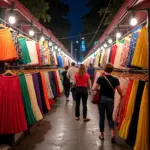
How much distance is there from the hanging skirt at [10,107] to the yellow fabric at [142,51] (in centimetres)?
238

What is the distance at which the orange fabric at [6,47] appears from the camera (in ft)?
18.2

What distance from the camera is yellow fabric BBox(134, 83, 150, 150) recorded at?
4.71 m

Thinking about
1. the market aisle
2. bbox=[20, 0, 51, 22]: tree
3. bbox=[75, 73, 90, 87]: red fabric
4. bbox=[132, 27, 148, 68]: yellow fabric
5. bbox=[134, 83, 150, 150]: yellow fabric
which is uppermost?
bbox=[20, 0, 51, 22]: tree

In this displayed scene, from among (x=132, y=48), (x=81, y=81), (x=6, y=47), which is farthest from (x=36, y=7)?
(x=132, y=48)

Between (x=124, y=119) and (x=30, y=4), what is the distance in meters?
13.8

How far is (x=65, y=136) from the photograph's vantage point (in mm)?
7078

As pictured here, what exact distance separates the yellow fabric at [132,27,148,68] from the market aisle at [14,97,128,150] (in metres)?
2.06

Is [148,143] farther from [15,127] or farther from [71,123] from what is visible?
[71,123]

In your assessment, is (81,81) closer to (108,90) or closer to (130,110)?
(108,90)

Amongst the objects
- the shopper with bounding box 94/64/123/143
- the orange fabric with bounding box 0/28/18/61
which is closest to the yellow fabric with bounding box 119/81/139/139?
the shopper with bounding box 94/64/123/143

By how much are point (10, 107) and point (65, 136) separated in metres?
2.09

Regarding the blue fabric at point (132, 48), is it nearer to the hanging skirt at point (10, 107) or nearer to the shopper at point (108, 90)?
the shopper at point (108, 90)

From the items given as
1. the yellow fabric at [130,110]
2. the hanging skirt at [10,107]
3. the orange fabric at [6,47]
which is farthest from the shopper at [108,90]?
the orange fabric at [6,47]

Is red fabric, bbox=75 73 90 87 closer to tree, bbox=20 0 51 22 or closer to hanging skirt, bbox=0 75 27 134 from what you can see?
hanging skirt, bbox=0 75 27 134
